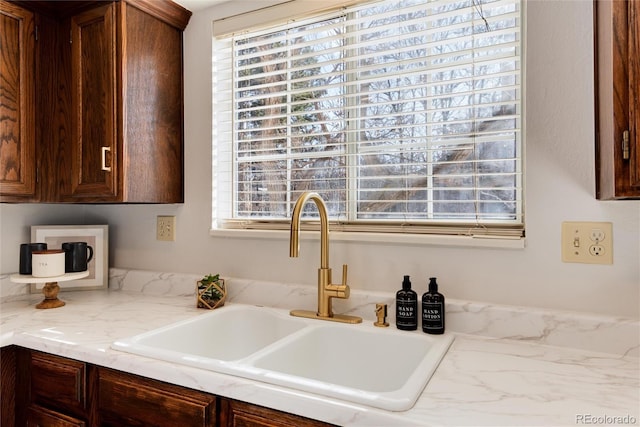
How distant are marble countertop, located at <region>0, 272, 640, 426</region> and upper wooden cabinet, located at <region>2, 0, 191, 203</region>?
0.53 m

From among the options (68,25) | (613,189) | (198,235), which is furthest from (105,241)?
(613,189)

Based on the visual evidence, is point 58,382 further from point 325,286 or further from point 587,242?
point 587,242

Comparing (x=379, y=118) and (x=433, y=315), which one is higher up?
(x=379, y=118)

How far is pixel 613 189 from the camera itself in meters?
0.92

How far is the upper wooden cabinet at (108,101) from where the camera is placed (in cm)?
156

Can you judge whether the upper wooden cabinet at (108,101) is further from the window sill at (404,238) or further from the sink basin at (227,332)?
the sink basin at (227,332)

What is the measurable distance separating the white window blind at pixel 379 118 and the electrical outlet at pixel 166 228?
0.82 feet

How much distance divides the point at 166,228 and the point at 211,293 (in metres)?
0.49

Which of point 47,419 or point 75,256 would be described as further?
point 75,256

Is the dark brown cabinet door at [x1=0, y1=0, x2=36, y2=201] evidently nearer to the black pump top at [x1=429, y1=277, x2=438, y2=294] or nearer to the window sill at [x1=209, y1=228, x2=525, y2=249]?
the window sill at [x1=209, y1=228, x2=525, y2=249]

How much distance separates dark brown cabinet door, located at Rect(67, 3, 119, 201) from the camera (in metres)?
1.56

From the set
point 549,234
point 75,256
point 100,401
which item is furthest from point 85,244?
point 549,234

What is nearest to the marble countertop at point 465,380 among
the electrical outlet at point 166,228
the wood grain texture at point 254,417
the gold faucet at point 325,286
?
the wood grain texture at point 254,417

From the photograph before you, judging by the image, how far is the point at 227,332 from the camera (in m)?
1.51
